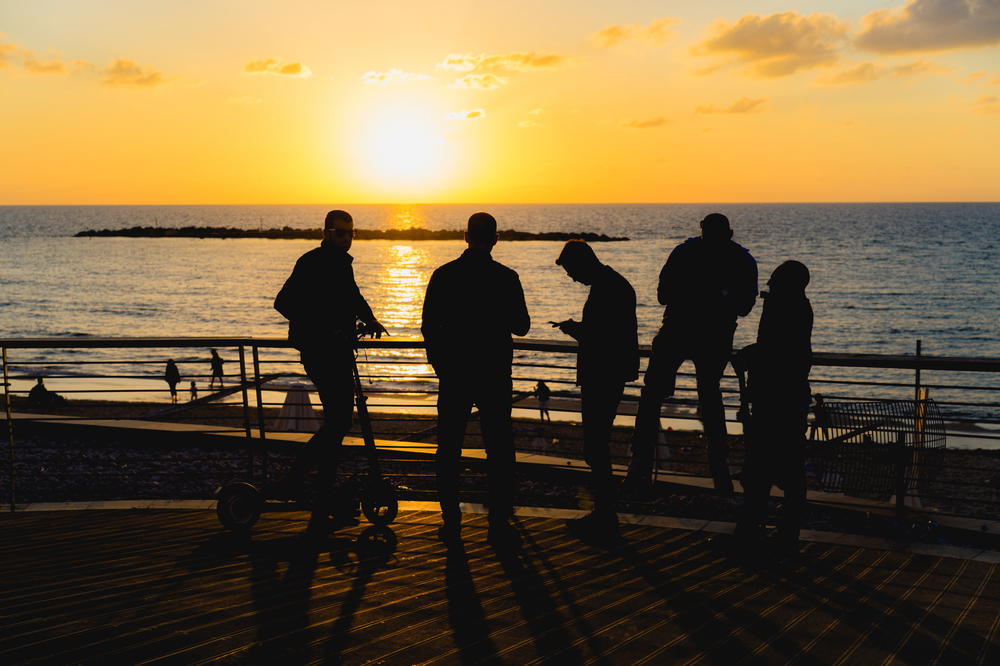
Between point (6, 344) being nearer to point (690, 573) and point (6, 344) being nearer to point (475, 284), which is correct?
point (475, 284)

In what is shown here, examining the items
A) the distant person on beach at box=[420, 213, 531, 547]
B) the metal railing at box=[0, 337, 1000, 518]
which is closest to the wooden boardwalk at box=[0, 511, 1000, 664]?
the distant person on beach at box=[420, 213, 531, 547]

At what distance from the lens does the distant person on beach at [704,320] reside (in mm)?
5566

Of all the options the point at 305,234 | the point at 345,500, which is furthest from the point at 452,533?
the point at 305,234

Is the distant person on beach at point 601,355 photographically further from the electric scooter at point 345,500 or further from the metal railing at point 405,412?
the electric scooter at point 345,500

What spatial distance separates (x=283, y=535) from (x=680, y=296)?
3.05 m

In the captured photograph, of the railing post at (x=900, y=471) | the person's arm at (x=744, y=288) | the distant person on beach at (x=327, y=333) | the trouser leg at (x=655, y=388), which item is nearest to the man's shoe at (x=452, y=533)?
the distant person on beach at (x=327, y=333)

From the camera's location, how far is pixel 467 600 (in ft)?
13.3

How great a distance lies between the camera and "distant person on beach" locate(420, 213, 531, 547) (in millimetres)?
4734

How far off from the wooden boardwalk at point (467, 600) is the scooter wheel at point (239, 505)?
0.11 meters

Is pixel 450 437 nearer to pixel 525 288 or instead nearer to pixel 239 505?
pixel 239 505

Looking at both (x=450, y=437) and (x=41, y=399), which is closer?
(x=450, y=437)

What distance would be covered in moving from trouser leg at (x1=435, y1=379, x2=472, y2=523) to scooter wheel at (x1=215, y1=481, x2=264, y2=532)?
117cm

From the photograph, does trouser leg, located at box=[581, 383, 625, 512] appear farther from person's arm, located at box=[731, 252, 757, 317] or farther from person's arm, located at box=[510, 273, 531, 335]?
person's arm, located at box=[731, 252, 757, 317]

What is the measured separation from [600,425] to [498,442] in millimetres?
665
